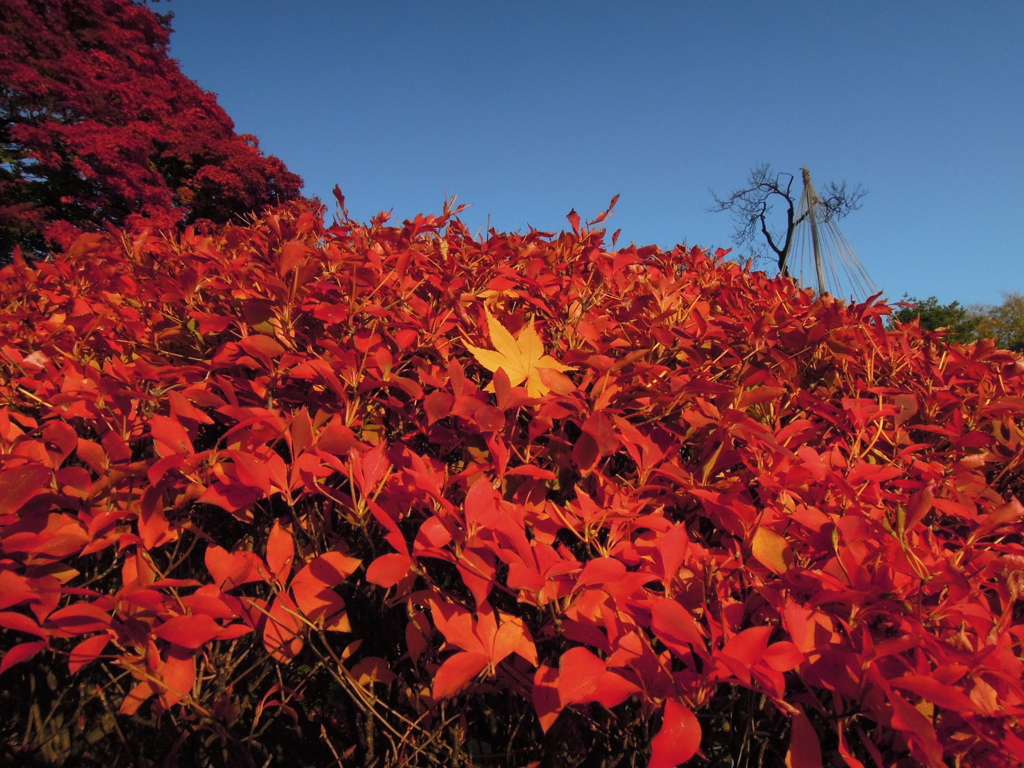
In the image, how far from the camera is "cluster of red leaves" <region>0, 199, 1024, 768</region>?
728mm

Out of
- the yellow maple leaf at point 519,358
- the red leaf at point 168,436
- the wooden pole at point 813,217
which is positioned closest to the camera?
the red leaf at point 168,436

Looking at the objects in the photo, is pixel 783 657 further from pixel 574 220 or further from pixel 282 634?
pixel 574 220

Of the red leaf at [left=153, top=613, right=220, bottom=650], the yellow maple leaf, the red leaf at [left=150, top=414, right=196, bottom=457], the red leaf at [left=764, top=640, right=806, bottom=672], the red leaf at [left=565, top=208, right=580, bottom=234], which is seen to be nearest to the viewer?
the red leaf at [left=764, top=640, right=806, bottom=672]

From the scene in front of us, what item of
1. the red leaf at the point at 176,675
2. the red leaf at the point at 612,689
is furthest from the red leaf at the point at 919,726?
the red leaf at the point at 176,675

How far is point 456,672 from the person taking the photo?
698mm

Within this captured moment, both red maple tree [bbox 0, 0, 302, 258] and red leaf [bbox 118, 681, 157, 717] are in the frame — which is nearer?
red leaf [bbox 118, 681, 157, 717]

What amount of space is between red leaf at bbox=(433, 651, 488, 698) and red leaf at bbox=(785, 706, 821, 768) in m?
0.39

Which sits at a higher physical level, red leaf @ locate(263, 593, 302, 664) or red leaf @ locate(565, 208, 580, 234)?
red leaf @ locate(565, 208, 580, 234)

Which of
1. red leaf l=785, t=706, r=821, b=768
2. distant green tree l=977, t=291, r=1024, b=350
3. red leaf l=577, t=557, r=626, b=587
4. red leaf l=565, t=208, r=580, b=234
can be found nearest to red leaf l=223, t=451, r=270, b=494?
red leaf l=577, t=557, r=626, b=587

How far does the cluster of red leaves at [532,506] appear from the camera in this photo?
0.73m

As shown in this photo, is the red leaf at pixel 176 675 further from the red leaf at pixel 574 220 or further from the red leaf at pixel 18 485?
the red leaf at pixel 574 220

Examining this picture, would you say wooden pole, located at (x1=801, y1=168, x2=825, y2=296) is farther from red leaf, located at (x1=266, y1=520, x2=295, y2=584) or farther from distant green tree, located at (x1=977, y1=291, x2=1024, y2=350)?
distant green tree, located at (x1=977, y1=291, x2=1024, y2=350)

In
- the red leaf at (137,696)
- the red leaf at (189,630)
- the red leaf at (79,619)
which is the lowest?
the red leaf at (137,696)

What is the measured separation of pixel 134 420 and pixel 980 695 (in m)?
Answer: 1.45
